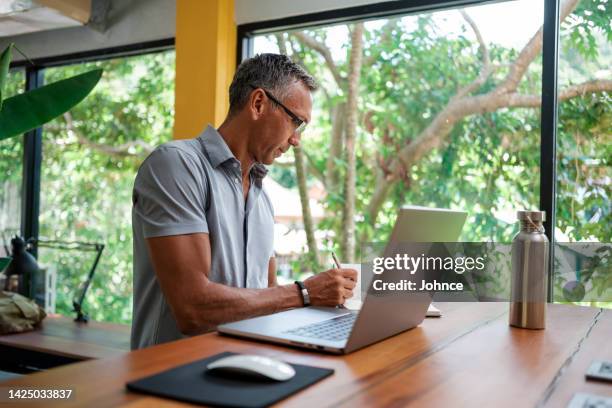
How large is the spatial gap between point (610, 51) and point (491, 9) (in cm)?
64

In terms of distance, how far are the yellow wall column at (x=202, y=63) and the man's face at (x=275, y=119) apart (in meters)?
1.44

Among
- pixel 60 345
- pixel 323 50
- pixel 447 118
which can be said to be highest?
pixel 323 50

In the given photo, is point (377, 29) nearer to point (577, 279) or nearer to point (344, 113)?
point (344, 113)

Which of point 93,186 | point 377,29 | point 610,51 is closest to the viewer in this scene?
point 610,51

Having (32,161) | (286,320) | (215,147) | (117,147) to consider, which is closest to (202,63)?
(117,147)

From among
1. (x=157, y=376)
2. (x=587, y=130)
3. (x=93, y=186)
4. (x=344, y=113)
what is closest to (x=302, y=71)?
(x=157, y=376)

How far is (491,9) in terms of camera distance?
3045 millimetres

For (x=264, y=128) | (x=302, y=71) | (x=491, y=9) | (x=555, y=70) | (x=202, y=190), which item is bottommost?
(x=202, y=190)

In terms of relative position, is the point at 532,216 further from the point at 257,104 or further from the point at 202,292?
the point at 257,104

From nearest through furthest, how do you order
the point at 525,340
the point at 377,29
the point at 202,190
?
the point at 525,340 → the point at 202,190 → the point at 377,29

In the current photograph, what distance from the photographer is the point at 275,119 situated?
1.89 meters

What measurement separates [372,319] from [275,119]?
98 cm

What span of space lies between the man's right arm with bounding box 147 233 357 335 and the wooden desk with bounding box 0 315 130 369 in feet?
3.34

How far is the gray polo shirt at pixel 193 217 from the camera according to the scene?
4.99 ft
